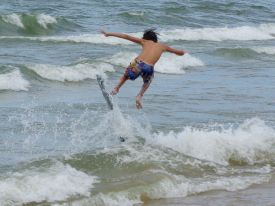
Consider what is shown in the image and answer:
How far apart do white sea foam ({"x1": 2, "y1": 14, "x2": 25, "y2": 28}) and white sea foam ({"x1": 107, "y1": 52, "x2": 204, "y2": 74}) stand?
6981 mm

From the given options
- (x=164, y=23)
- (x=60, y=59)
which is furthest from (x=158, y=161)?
(x=164, y=23)

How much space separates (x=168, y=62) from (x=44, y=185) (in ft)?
47.0

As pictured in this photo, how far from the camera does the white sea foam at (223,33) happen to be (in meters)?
32.1

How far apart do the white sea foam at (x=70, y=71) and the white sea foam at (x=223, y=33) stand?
998 cm

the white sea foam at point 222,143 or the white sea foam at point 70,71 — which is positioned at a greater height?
the white sea foam at point 222,143

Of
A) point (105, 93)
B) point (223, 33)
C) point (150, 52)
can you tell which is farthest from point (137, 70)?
point (223, 33)

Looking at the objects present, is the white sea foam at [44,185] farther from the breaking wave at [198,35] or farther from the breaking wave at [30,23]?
the breaking wave at [30,23]

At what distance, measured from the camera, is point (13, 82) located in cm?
1834

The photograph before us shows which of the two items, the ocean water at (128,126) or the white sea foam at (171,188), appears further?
the ocean water at (128,126)

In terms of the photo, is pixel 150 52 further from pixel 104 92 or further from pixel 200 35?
pixel 200 35

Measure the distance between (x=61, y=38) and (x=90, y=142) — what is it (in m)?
15.5

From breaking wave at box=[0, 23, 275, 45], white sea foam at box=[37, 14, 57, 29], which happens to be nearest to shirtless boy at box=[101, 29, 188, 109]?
breaking wave at box=[0, 23, 275, 45]

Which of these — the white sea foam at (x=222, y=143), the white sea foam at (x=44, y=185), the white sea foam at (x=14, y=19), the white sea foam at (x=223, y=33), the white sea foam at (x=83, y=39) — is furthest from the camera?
the white sea foam at (x=223, y=33)

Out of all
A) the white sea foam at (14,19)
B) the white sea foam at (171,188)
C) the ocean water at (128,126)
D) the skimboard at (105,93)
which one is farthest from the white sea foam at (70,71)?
the white sea foam at (171,188)
